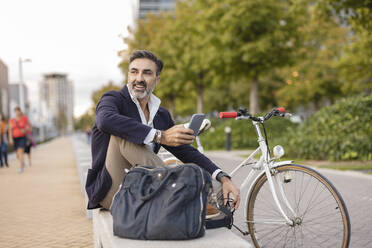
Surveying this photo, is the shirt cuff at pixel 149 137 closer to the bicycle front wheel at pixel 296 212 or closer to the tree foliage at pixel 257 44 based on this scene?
the bicycle front wheel at pixel 296 212

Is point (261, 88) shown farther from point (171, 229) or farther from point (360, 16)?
point (171, 229)

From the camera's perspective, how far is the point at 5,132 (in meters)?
13.1

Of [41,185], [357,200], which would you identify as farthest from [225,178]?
[41,185]

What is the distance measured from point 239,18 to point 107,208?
1657cm

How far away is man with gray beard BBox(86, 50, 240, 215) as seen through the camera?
248 cm

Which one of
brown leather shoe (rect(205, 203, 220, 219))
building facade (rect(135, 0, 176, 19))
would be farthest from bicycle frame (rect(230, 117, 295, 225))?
building facade (rect(135, 0, 176, 19))

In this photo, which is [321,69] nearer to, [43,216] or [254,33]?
[254,33]

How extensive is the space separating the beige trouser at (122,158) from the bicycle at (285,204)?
2.04 ft

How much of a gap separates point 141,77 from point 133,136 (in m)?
0.62

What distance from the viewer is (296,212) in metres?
2.90

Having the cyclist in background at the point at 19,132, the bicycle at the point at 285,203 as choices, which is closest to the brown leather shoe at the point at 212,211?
the bicycle at the point at 285,203

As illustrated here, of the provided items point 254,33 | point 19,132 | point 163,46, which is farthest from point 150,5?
point 19,132

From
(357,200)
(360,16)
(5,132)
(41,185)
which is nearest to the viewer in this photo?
(357,200)

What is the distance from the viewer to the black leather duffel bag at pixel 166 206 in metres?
2.13
